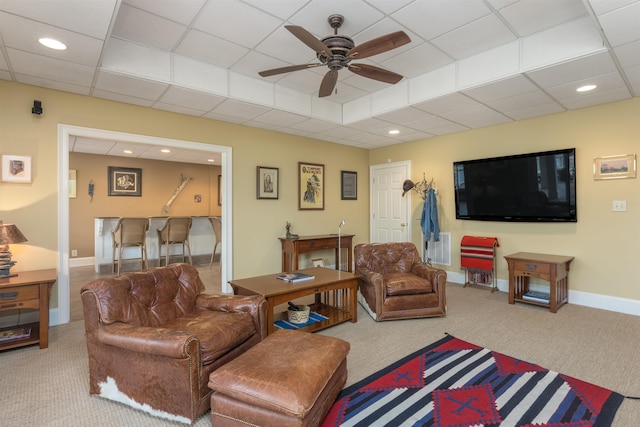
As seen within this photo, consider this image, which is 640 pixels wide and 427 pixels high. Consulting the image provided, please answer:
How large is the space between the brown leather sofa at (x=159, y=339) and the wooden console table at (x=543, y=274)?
339 cm

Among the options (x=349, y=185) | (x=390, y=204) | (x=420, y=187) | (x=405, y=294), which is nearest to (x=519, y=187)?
(x=420, y=187)

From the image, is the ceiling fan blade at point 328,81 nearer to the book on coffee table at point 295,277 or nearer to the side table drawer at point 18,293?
the book on coffee table at point 295,277

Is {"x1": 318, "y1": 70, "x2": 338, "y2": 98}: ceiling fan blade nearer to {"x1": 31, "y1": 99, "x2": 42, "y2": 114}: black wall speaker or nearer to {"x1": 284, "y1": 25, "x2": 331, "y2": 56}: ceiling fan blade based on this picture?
{"x1": 284, "y1": 25, "x2": 331, "y2": 56}: ceiling fan blade

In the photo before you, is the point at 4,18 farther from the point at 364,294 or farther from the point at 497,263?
the point at 497,263

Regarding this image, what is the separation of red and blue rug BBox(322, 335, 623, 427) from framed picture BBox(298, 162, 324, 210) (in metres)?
3.55

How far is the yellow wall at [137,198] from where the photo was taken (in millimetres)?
7309

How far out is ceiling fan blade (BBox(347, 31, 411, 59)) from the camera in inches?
88.0

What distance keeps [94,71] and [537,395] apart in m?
4.48

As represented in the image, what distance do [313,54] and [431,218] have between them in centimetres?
333

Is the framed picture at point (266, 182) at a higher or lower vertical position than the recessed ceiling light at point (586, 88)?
lower

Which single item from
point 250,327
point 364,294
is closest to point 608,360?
point 364,294

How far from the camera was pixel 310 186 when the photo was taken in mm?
5875

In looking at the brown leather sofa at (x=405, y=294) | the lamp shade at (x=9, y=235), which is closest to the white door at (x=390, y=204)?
the brown leather sofa at (x=405, y=294)

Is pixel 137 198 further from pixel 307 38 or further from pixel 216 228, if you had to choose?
pixel 307 38
